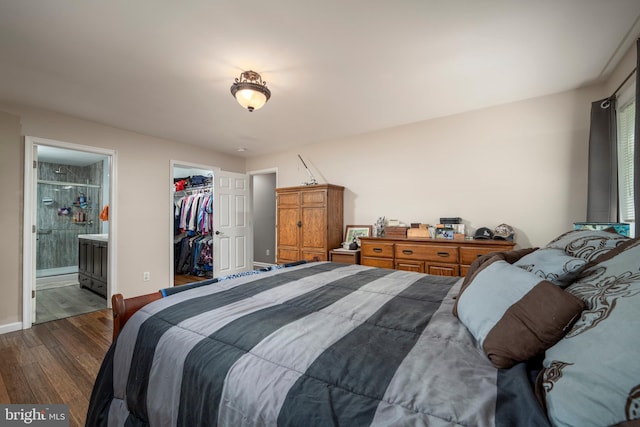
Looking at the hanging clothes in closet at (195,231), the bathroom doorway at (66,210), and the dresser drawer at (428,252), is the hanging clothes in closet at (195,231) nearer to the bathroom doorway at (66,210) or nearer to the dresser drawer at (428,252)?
the bathroom doorway at (66,210)

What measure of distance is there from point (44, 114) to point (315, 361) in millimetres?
4256

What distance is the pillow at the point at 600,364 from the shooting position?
1.56 ft

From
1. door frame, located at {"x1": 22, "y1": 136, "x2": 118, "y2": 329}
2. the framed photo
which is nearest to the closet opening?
door frame, located at {"x1": 22, "y1": 136, "x2": 118, "y2": 329}

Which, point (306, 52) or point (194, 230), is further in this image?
point (194, 230)

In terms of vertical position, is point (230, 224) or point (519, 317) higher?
point (230, 224)

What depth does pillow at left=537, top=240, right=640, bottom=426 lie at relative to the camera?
475mm

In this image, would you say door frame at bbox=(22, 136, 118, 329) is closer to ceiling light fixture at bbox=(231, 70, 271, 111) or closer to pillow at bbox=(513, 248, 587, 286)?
ceiling light fixture at bbox=(231, 70, 271, 111)

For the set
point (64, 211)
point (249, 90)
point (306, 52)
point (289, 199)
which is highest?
point (306, 52)

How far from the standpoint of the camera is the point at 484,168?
10.5ft

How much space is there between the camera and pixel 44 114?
3.10 meters

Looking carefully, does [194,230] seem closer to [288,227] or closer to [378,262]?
[288,227]

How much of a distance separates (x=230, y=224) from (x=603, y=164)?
5049 mm

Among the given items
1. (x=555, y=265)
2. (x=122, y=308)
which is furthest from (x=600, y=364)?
(x=122, y=308)

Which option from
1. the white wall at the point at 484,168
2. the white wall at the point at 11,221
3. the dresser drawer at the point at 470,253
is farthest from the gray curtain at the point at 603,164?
the white wall at the point at 11,221
